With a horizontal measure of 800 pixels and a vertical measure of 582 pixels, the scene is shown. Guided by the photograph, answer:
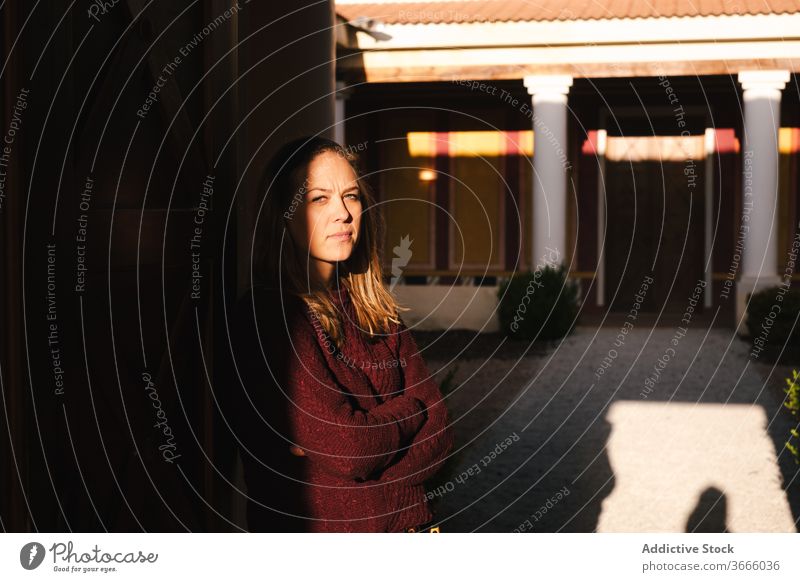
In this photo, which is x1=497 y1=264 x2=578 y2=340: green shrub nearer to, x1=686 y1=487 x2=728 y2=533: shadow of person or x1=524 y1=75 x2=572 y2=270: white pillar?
x1=524 y1=75 x2=572 y2=270: white pillar

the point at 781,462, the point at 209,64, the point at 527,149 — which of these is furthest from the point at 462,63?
the point at 209,64

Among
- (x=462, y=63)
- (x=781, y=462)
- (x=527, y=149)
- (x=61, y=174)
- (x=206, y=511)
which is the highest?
(x=462, y=63)

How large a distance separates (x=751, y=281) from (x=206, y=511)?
935 centimetres

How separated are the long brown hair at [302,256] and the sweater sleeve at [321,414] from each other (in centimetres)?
9

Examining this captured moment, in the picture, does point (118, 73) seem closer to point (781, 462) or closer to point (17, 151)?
point (17, 151)

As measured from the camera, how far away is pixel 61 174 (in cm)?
215

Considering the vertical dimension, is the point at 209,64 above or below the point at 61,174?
above

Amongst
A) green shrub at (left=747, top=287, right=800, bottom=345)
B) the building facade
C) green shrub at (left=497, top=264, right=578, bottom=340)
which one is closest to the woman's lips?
green shrub at (left=747, top=287, right=800, bottom=345)

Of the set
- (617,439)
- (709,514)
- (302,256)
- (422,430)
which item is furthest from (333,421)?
(617,439)

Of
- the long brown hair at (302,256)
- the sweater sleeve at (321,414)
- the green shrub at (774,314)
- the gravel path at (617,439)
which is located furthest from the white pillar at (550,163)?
the sweater sleeve at (321,414)

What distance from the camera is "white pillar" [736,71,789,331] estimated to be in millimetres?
11047

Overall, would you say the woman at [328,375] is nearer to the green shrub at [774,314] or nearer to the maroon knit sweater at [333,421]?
the maroon knit sweater at [333,421]

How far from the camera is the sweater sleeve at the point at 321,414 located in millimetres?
2145

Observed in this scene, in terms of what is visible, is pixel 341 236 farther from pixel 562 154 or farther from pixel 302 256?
pixel 562 154
